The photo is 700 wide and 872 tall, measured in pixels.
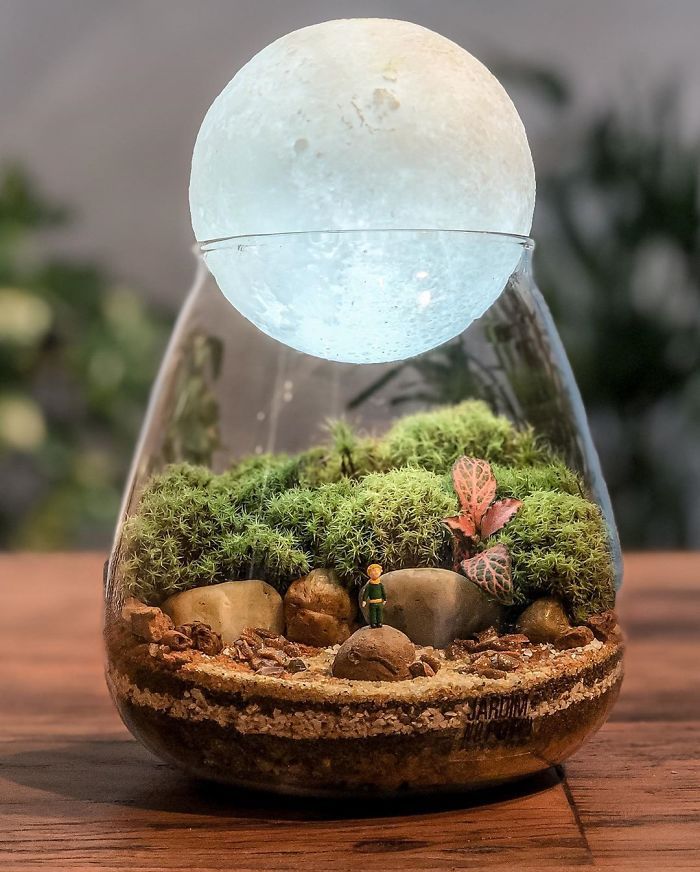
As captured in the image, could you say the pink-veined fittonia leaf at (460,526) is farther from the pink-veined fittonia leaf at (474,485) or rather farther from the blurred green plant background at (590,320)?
the blurred green plant background at (590,320)

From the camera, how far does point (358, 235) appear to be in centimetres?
72

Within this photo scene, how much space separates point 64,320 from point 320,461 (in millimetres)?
2206

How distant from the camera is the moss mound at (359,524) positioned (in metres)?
0.73

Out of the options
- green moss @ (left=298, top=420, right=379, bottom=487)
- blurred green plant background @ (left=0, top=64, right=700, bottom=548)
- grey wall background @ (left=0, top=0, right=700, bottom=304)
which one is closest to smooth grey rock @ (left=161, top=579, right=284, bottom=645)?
green moss @ (left=298, top=420, right=379, bottom=487)

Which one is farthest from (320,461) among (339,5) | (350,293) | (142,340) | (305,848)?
(339,5)

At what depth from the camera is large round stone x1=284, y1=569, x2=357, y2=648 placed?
0.72 metres

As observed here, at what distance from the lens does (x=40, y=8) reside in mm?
3146

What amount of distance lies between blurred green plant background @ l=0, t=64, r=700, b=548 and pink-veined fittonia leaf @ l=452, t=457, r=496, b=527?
6.48 feet

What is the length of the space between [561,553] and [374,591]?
0.15 m

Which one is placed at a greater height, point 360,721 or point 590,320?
point 360,721

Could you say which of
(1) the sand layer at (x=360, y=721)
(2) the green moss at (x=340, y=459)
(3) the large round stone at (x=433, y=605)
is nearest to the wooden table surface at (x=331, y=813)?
(1) the sand layer at (x=360, y=721)

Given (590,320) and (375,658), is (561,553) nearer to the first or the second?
(375,658)

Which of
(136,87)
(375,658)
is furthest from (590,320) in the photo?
(375,658)

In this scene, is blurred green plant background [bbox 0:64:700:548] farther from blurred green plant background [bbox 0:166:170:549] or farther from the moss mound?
the moss mound
